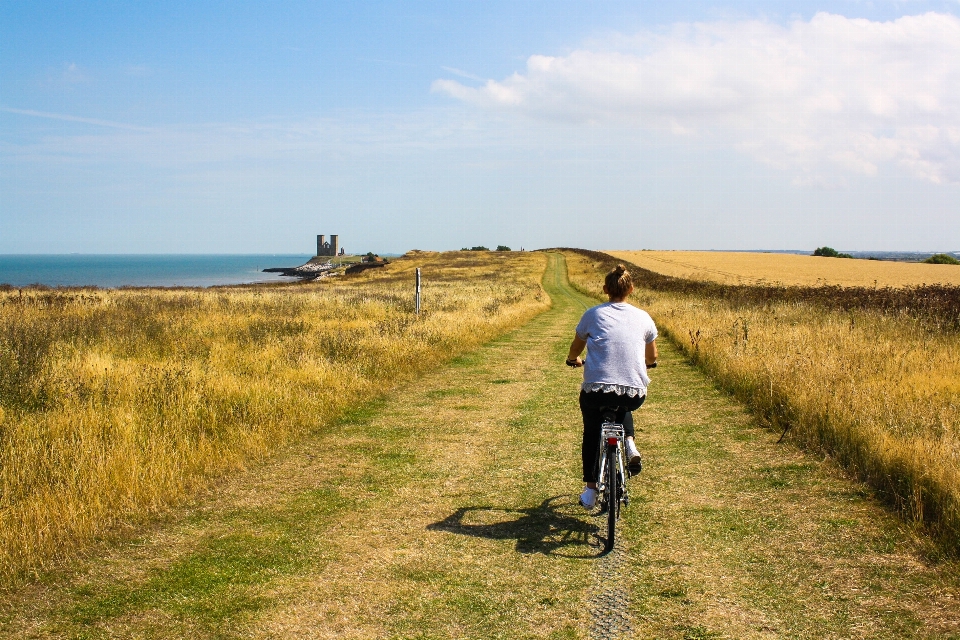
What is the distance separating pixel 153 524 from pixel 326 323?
13113mm

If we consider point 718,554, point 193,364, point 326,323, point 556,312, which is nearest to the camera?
point 718,554

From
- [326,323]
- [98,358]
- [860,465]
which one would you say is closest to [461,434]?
[860,465]

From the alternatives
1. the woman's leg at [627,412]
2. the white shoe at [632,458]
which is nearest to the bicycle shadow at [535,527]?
the white shoe at [632,458]

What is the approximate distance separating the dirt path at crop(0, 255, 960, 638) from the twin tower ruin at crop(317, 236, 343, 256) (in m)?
191

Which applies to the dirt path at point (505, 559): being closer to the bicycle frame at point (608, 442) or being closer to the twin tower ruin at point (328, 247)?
the bicycle frame at point (608, 442)

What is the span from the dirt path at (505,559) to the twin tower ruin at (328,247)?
191 m

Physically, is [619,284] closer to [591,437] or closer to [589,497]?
[591,437]

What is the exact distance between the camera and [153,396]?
30.3ft

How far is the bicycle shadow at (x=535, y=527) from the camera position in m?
5.53

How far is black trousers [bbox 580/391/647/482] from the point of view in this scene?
5.62 m

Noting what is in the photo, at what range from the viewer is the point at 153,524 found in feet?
19.6

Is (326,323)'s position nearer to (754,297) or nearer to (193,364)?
(193,364)

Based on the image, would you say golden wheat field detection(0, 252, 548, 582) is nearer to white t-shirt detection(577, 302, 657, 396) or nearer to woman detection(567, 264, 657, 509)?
woman detection(567, 264, 657, 509)

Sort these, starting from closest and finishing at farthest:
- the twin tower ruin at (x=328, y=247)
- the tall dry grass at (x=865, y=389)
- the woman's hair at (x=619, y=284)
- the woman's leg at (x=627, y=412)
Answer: the woman's leg at (x=627, y=412), the woman's hair at (x=619, y=284), the tall dry grass at (x=865, y=389), the twin tower ruin at (x=328, y=247)
